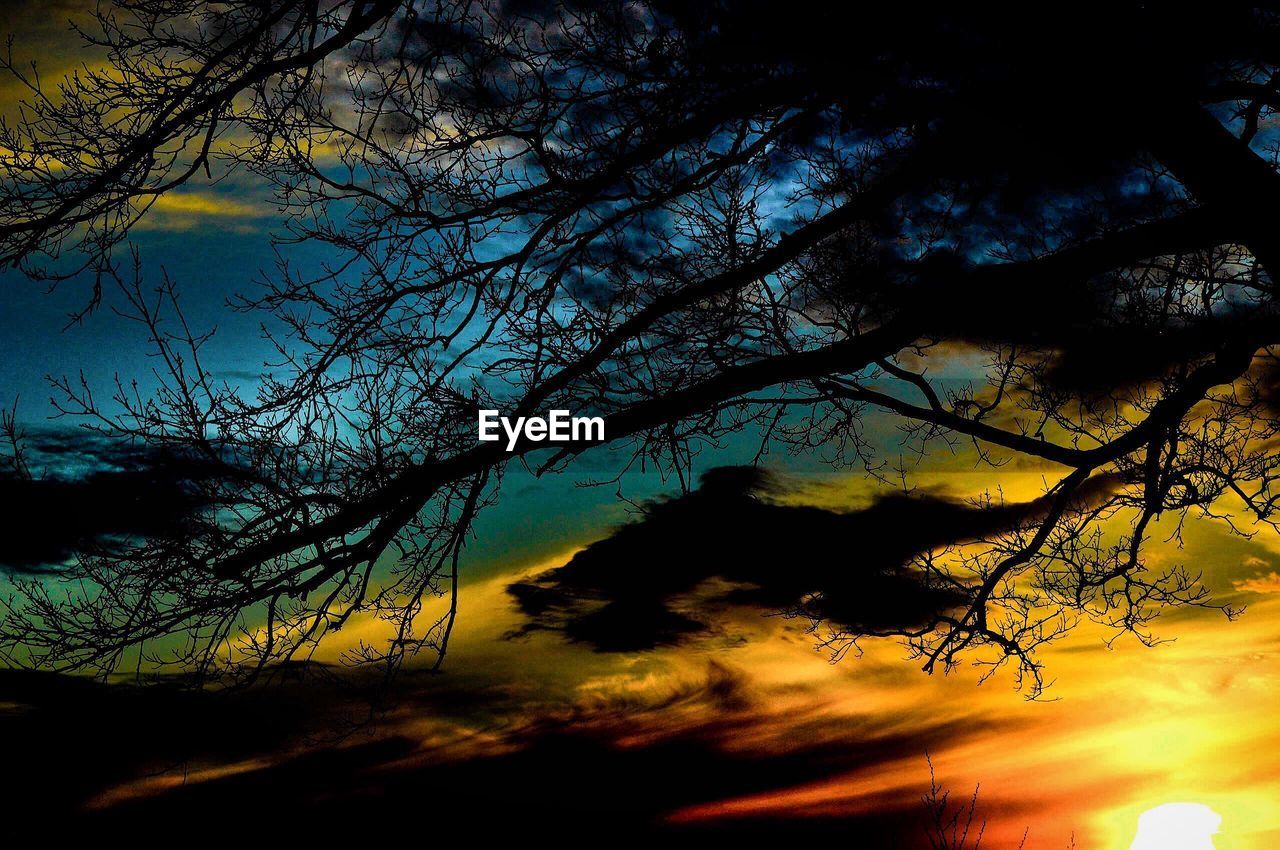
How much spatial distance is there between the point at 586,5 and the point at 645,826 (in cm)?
1305

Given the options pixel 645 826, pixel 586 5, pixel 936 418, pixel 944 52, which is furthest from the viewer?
pixel 645 826

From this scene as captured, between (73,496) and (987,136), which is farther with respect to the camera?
(73,496)

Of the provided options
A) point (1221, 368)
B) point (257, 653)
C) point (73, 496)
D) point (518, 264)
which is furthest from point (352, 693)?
point (1221, 368)

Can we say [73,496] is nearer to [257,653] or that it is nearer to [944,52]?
[257,653]

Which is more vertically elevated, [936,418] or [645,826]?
[936,418]

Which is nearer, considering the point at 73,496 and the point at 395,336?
the point at 73,496

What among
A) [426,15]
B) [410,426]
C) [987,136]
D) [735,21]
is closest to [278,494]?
[410,426]

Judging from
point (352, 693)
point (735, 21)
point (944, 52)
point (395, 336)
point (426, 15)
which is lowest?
point (352, 693)

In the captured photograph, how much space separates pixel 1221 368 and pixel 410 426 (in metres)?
5.94

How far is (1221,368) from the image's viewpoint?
18.2ft

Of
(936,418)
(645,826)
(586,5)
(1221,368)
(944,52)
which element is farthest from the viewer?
(645,826)

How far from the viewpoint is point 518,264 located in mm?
5910

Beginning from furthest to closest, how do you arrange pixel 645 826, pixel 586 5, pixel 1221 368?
pixel 645 826, pixel 1221 368, pixel 586 5

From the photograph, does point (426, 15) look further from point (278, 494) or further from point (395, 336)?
point (278, 494)
